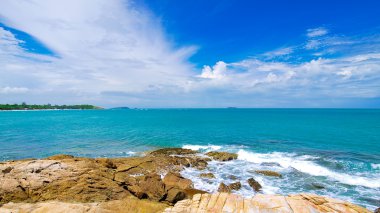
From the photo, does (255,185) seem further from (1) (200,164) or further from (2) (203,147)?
(2) (203,147)

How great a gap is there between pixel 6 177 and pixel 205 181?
17.1 meters

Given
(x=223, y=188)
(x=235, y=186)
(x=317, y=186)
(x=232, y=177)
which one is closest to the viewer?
(x=223, y=188)

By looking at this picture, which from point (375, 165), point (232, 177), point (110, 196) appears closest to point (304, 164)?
point (375, 165)

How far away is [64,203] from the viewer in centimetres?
1529

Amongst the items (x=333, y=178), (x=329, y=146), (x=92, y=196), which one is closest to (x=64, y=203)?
(x=92, y=196)

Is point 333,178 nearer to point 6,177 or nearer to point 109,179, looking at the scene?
point 109,179

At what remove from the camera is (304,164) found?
3119 centimetres

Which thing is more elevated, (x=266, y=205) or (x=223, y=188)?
(x=266, y=205)

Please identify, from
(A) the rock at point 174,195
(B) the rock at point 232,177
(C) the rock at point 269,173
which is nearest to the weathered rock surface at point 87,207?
(A) the rock at point 174,195

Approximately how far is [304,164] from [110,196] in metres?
25.7

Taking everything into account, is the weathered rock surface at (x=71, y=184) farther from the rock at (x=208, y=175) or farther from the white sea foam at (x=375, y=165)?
the white sea foam at (x=375, y=165)

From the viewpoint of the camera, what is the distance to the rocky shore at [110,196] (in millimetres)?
14000

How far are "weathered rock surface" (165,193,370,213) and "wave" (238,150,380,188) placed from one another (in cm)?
1329

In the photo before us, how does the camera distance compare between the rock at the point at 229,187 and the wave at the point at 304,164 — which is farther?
the wave at the point at 304,164
